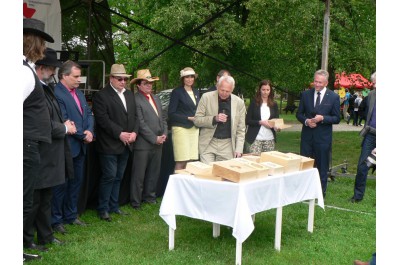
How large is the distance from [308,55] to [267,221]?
328 inches

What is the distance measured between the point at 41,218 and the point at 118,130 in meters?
1.53

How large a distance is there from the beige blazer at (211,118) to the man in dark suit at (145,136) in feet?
3.01

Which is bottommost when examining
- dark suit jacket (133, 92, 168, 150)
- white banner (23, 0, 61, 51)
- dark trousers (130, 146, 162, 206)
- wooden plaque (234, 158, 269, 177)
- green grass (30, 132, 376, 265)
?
green grass (30, 132, 376, 265)

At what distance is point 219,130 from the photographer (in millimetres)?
6062

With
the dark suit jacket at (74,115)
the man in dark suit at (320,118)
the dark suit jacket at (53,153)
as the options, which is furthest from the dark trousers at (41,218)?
the man in dark suit at (320,118)

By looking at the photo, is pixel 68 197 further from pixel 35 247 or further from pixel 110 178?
pixel 35 247

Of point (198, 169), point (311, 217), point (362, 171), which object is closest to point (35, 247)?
point (198, 169)

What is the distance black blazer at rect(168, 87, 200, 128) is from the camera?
23.3 feet

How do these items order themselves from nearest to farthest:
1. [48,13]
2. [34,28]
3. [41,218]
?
[34,28] < [41,218] < [48,13]

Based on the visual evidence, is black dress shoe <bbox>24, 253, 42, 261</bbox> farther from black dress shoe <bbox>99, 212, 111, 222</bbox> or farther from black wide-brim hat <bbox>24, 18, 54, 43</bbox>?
black wide-brim hat <bbox>24, 18, 54, 43</bbox>

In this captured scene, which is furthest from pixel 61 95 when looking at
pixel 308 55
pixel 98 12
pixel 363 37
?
pixel 363 37

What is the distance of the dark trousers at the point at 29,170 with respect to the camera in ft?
13.7

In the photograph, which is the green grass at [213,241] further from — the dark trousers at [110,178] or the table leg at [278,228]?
the dark trousers at [110,178]

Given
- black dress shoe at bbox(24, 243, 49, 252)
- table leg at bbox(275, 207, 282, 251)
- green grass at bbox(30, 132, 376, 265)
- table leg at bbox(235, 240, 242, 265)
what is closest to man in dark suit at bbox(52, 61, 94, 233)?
green grass at bbox(30, 132, 376, 265)
